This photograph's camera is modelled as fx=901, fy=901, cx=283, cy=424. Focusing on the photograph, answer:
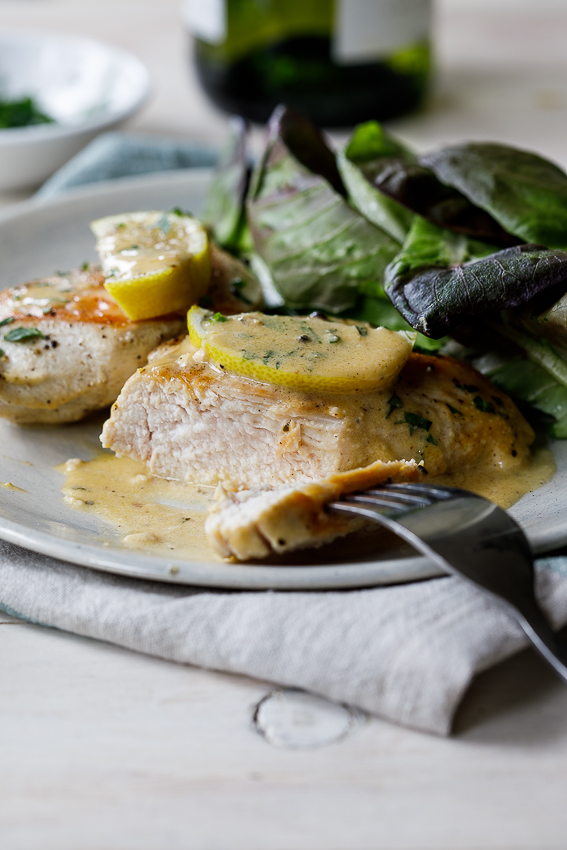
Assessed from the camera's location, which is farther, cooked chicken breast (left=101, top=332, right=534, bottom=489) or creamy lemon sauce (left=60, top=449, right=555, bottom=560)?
cooked chicken breast (left=101, top=332, right=534, bottom=489)

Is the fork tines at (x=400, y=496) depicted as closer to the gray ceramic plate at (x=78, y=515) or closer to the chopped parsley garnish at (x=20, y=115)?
the gray ceramic plate at (x=78, y=515)

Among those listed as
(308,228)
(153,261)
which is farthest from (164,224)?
(308,228)

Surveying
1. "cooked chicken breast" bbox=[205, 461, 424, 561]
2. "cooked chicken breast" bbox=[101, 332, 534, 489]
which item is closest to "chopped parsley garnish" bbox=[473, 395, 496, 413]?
"cooked chicken breast" bbox=[101, 332, 534, 489]

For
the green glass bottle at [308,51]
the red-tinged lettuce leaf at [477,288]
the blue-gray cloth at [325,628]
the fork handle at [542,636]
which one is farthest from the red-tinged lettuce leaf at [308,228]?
the green glass bottle at [308,51]

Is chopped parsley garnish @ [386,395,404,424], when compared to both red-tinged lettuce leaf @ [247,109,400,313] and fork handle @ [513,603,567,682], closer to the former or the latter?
red-tinged lettuce leaf @ [247,109,400,313]

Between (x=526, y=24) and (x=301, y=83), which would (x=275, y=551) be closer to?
(x=301, y=83)

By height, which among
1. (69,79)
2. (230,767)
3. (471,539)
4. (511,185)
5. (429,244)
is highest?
(511,185)

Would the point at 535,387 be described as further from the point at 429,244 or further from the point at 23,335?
the point at 23,335
